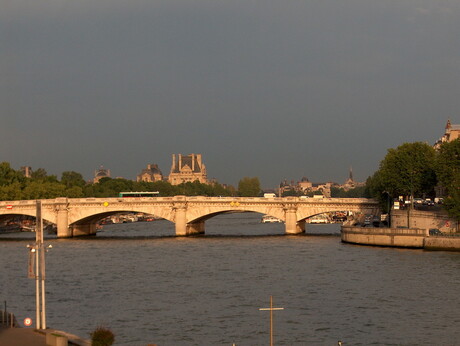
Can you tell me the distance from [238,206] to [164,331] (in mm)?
54874

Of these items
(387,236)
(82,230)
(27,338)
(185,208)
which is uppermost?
(185,208)

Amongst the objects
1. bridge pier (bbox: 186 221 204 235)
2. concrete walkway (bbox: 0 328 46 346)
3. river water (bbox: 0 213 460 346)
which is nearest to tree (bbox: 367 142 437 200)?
river water (bbox: 0 213 460 346)

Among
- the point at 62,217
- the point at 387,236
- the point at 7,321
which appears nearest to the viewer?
the point at 7,321

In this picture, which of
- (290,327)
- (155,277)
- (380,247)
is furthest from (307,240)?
(290,327)

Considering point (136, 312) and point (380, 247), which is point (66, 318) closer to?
point (136, 312)

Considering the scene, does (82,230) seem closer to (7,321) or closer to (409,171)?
(409,171)

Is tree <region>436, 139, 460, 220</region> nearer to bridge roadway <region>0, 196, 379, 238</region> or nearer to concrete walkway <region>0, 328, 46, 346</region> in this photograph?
bridge roadway <region>0, 196, 379, 238</region>

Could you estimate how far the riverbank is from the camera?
71.4 metres

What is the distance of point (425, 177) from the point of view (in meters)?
97.9

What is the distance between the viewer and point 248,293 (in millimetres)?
50562

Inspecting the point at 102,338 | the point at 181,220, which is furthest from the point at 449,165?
the point at 102,338

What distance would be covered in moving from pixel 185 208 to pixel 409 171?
966 inches

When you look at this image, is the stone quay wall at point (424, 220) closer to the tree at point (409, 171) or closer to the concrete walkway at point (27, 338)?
the tree at point (409, 171)

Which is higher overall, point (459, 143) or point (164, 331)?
point (459, 143)
